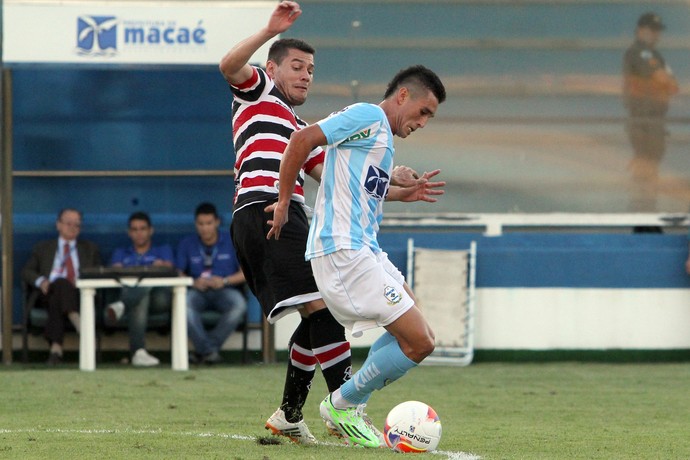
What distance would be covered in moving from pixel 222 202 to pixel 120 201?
1.02m

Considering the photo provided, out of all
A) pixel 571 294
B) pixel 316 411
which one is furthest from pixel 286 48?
pixel 571 294

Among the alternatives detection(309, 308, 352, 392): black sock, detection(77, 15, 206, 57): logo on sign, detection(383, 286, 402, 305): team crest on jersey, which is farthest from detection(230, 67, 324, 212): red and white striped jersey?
detection(77, 15, 206, 57): logo on sign

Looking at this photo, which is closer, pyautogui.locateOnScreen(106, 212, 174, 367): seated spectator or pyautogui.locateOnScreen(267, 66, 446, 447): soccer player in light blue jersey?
pyautogui.locateOnScreen(267, 66, 446, 447): soccer player in light blue jersey

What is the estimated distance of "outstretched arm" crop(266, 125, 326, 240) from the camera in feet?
19.2

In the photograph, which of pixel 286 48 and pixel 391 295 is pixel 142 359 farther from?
pixel 391 295

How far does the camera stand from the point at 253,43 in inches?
247

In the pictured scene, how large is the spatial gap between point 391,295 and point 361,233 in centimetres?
33

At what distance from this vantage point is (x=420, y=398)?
368 inches

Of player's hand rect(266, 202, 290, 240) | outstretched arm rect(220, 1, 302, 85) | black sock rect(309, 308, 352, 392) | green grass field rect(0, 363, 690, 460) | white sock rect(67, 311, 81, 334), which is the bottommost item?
green grass field rect(0, 363, 690, 460)

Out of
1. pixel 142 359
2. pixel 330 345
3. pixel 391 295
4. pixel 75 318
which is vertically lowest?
pixel 142 359

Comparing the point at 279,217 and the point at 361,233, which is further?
the point at 361,233

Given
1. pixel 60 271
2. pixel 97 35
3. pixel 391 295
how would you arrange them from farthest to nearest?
1. pixel 60 271
2. pixel 97 35
3. pixel 391 295

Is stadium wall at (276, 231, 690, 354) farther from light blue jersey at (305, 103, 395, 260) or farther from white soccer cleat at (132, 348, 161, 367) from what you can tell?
light blue jersey at (305, 103, 395, 260)

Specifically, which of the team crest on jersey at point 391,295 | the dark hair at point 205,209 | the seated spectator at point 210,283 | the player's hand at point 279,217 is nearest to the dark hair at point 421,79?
the player's hand at point 279,217
